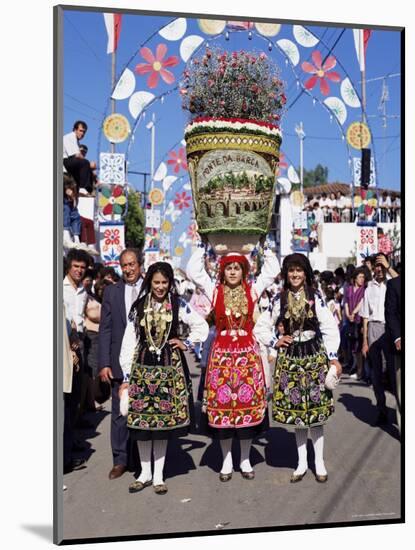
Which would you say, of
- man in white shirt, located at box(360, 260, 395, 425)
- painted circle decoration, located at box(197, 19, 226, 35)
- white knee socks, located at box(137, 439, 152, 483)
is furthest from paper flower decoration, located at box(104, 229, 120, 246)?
man in white shirt, located at box(360, 260, 395, 425)

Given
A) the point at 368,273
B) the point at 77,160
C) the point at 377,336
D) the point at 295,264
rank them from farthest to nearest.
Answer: the point at 377,336
the point at 368,273
the point at 295,264
the point at 77,160

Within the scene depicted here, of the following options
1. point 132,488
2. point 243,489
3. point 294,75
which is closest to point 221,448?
point 243,489

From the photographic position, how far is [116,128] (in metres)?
5.14

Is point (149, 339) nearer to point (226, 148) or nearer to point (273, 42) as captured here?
point (226, 148)

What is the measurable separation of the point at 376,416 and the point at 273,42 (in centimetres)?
266

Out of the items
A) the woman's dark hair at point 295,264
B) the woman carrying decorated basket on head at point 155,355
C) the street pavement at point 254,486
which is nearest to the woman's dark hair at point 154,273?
the woman carrying decorated basket on head at point 155,355

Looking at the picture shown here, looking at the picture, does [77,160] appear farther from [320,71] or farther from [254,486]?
[254,486]

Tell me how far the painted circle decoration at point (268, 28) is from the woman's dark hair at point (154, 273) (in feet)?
5.39

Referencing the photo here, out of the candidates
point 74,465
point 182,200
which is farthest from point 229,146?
point 74,465

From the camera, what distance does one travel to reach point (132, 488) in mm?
5168

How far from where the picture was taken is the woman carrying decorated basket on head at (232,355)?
17.3ft

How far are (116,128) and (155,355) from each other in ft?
4.77

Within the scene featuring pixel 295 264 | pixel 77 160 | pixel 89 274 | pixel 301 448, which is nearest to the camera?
pixel 77 160

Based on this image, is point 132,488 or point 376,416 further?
point 376,416
